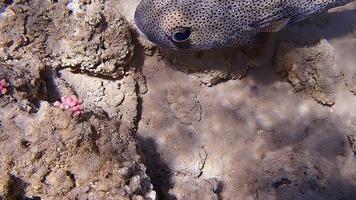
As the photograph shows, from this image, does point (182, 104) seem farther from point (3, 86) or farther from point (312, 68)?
point (3, 86)

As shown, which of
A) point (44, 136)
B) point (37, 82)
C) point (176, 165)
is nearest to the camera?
point (44, 136)

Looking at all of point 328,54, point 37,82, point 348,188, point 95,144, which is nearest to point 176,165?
point 95,144

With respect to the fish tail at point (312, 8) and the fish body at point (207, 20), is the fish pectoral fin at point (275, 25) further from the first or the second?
the fish tail at point (312, 8)

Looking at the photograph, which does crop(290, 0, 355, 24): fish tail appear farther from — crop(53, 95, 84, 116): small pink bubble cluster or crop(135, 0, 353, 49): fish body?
crop(53, 95, 84, 116): small pink bubble cluster

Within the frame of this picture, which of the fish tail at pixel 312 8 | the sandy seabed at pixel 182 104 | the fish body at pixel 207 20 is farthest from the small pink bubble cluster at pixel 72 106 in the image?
the fish tail at pixel 312 8

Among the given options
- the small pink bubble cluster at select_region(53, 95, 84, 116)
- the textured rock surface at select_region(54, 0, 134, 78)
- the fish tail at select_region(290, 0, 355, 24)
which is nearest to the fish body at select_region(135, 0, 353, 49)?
the fish tail at select_region(290, 0, 355, 24)

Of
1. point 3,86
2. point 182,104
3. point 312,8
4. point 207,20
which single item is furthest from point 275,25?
point 3,86

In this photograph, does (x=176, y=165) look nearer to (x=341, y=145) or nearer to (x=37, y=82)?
(x=37, y=82)
